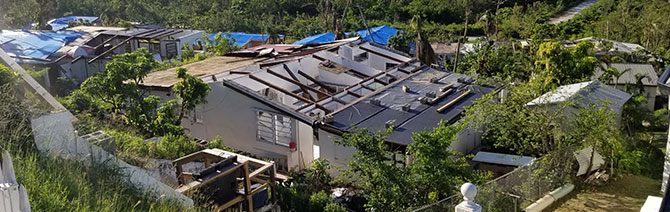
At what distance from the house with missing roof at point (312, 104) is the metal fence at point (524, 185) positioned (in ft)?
7.56

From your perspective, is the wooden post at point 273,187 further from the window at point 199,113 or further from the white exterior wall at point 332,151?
the window at point 199,113

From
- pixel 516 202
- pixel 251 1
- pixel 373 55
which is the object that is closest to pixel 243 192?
pixel 516 202

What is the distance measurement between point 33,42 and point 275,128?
52.7ft

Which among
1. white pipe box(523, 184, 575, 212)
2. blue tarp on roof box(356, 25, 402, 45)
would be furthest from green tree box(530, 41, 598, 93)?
blue tarp on roof box(356, 25, 402, 45)

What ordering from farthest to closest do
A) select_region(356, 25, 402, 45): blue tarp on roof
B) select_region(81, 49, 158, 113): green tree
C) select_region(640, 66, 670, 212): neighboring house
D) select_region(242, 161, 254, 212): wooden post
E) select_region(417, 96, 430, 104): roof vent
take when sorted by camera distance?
1. select_region(356, 25, 402, 45): blue tarp on roof
2. select_region(417, 96, 430, 104): roof vent
3. select_region(81, 49, 158, 113): green tree
4. select_region(242, 161, 254, 212): wooden post
5. select_region(640, 66, 670, 212): neighboring house

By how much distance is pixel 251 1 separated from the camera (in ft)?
169

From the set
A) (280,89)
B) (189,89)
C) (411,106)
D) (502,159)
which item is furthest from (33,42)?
(502,159)

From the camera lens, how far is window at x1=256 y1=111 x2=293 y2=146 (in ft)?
44.9

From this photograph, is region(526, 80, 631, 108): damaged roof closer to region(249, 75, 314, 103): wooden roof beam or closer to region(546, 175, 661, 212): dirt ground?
region(546, 175, 661, 212): dirt ground

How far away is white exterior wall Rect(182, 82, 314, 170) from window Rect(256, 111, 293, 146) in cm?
12

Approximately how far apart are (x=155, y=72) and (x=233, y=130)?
4536mm

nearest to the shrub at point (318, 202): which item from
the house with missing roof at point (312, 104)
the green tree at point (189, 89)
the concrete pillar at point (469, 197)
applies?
the house with missing roof at point (312, 104)

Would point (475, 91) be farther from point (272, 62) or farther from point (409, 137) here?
point (272, 62)

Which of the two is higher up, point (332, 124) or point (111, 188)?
point (111, 188)
